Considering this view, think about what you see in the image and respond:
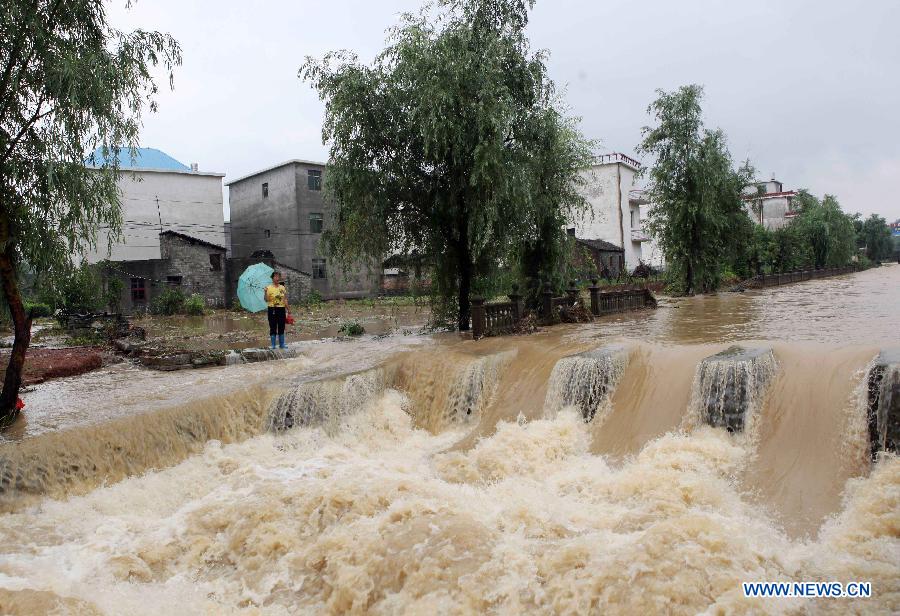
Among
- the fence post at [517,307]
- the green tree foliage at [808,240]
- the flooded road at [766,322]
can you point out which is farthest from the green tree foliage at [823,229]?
the fence post at [517,307]

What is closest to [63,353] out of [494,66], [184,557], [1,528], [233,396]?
[233,396]

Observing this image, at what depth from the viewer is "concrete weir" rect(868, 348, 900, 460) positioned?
653 cm

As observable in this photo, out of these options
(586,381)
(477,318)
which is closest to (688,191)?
(477,318)

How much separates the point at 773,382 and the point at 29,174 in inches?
405

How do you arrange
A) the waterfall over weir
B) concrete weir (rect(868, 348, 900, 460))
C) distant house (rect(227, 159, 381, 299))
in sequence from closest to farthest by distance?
1. concrete weir (rect(868, 348, 900, 460))
2. the waterfall over weir
3. distant house (rect(227, 159, 381, 299))

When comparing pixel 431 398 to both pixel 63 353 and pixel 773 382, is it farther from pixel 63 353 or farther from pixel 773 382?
pixel 63 353

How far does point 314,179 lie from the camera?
36.0 metres

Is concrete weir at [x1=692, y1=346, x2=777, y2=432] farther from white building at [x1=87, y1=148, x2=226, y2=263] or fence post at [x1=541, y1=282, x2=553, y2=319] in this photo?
white building at [x1=87, y1=148, x2=226, y2=263]

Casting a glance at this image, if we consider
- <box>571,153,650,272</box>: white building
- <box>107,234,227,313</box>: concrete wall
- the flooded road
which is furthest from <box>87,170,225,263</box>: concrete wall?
the flooded road

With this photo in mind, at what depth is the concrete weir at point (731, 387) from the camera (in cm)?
768

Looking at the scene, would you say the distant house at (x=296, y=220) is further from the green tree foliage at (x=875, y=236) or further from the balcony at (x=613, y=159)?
the green tree foliage at (x=875, y=236)

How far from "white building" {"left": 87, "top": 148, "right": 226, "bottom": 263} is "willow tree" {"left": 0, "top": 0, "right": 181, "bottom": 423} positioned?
1069 inches

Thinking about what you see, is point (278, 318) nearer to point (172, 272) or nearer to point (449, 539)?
point (449, 539)

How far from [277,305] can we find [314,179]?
78.6 ft
